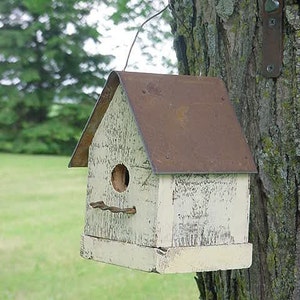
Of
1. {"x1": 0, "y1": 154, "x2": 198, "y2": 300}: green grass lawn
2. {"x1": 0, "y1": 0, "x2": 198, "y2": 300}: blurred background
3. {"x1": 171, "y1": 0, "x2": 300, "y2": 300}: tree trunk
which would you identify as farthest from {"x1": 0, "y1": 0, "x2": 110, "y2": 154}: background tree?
{"x1": 171, "y1": 0, "x2": 300, "y2": 300}: tree trunk

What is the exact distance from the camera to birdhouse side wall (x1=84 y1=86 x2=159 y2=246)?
1.56 meters

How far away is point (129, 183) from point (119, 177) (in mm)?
68

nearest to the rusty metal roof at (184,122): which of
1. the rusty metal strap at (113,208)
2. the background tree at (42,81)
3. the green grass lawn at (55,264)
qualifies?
the rusty metal strap at (113,208)

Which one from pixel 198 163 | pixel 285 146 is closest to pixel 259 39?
pixel 285 146

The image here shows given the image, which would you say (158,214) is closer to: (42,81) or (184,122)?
(184,122)

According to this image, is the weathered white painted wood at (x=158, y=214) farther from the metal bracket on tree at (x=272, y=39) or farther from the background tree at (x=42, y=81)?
the background tree at (x=42, y=81)

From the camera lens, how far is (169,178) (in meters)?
1.54

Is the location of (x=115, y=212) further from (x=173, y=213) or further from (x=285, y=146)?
(x=285, y=146)

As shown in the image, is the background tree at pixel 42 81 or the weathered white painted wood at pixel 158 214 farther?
the background tree at pixel 42 81

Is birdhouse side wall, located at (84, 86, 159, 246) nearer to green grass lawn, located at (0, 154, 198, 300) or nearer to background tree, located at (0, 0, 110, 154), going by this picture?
green grass lawn, located at (0, 154, 198, 300)

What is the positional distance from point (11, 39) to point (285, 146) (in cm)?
1680

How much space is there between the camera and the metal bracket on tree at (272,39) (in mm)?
1791

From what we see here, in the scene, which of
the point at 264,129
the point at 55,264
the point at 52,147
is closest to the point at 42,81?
the point at 52,147

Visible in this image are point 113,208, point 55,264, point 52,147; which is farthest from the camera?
point 52,147
